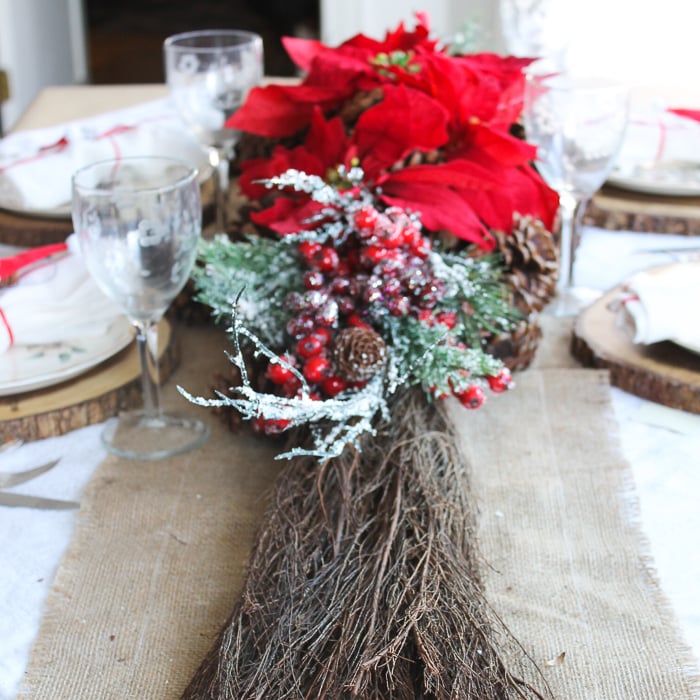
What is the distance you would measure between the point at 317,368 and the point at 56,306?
307 millimetres

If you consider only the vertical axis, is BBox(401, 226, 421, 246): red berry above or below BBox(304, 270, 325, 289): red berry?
above

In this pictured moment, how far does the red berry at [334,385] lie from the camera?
697 mm

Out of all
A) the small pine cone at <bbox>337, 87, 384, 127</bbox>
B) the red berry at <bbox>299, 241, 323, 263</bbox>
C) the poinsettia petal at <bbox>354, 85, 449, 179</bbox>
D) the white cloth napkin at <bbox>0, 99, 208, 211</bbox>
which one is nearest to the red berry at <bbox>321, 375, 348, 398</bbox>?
the red berry at <bbox>299, 241, 323, 263</bbox>

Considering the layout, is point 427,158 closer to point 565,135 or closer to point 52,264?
point 565,135

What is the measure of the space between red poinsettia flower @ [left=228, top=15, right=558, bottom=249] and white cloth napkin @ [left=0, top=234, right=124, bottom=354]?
176 mm

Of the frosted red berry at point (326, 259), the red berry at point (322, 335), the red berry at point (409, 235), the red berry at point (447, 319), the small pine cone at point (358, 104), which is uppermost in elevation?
the small pine cone at point (358, 104)

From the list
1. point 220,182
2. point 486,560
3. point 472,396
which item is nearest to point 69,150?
point 220,182

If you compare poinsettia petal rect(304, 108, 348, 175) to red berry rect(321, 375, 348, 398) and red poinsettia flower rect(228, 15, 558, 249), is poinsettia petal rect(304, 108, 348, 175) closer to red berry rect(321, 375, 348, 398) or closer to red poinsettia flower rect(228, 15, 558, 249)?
red poinsettia flower rect(228, 15, 558, 249)

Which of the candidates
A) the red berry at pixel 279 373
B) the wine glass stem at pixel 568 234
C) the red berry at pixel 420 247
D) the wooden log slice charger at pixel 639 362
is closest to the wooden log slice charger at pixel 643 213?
the wine glass stem at pixel 568 234

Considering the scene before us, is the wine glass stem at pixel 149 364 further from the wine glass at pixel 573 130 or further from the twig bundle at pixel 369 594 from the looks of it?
the wine glass at pixel 573 130

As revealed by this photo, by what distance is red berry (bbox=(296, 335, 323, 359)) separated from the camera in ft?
2.27

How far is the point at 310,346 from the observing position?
0.69 meters

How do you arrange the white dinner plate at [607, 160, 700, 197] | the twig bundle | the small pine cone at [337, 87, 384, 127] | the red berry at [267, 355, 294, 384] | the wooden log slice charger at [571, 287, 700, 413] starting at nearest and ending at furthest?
the twig bundle
the red berry at [267, 355, 294, 384]
the wooden log slice charger at [571, 287, 700, 413]
the small pine cone at [337, 87, 384, 127]
the white dinner plate at [607, 160, 700, 197]

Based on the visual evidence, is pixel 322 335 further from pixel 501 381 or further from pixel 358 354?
pixel 501 381
